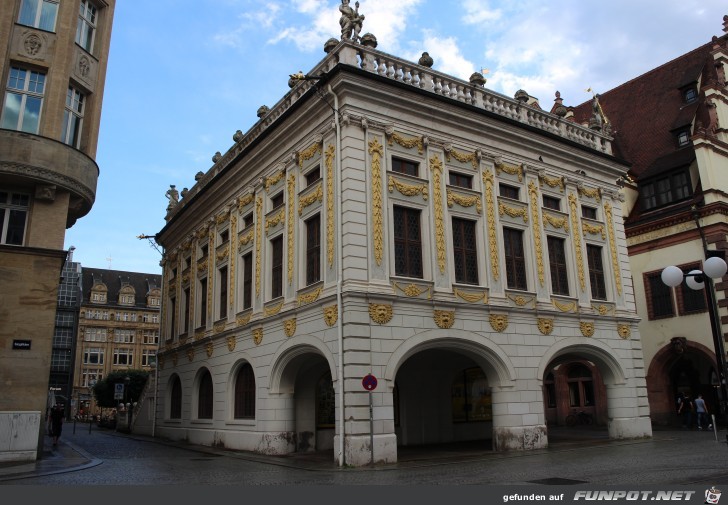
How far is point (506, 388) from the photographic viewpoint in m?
22.7

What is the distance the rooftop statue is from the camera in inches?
892

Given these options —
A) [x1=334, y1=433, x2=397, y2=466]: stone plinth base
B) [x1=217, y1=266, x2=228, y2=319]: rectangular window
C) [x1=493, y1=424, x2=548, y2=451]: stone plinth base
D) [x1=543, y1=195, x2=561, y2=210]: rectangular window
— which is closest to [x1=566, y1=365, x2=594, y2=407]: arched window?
[x1=543, y1=195, x2=561, y2=210]: rectangular window

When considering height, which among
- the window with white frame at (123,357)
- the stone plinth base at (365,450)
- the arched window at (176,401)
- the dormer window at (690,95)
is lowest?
the stone plinth base at (365,450)

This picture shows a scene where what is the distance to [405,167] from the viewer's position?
22.8m

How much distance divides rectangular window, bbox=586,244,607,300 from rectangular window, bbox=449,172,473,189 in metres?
6.86

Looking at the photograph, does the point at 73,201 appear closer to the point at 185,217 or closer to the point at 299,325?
the point at 299,325

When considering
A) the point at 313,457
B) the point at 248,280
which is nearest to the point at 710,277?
the point at 313,457

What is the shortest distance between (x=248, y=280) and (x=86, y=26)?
458 inches

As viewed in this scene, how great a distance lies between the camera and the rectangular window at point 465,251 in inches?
900

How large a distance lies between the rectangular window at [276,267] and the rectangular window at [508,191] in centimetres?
893

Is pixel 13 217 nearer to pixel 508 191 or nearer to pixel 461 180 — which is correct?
pixel 461 180

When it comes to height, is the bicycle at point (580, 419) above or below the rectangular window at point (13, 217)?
below

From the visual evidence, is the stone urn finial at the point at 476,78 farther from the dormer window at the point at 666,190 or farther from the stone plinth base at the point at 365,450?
the dormer window at the point at 666,190

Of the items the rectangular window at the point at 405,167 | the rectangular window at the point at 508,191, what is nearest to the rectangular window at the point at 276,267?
the rectangular window at the point at 405,167
